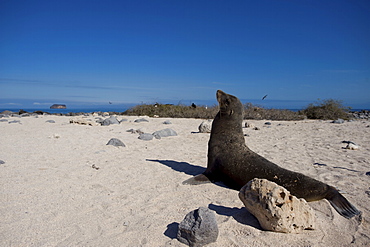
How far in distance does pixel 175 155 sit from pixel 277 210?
4101 millimetres

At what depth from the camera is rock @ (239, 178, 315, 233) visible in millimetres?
2488

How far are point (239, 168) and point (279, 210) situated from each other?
4.14 feet

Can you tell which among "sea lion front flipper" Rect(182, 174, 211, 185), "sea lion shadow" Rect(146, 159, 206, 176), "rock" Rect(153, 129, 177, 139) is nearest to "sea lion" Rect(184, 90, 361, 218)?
"sea lion front flipper" Rect(182, 174, 211, 185)

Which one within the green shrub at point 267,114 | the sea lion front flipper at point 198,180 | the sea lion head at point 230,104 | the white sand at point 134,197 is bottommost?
the white sand at point 134,197

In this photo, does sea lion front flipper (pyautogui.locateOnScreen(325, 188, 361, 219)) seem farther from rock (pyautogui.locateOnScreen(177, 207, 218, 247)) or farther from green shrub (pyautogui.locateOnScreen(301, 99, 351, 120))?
green shrub (pyautogui.locateOnScreen(301, 99, 351, 120))

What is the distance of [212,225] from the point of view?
2.41 meters

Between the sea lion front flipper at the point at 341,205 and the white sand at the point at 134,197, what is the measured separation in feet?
0.27

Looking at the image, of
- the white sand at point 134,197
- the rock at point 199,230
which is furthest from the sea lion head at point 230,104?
the rock at point 199,230

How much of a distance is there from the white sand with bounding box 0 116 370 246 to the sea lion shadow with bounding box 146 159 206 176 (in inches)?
0.8

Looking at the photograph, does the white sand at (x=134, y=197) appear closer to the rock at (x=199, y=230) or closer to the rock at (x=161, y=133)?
the rock at (x=199, y=230)

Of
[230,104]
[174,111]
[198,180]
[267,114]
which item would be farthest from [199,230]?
[267,114]

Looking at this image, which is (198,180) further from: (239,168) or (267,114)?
(267,114)

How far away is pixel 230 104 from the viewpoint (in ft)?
14.8

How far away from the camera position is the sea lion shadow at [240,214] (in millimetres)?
2764
